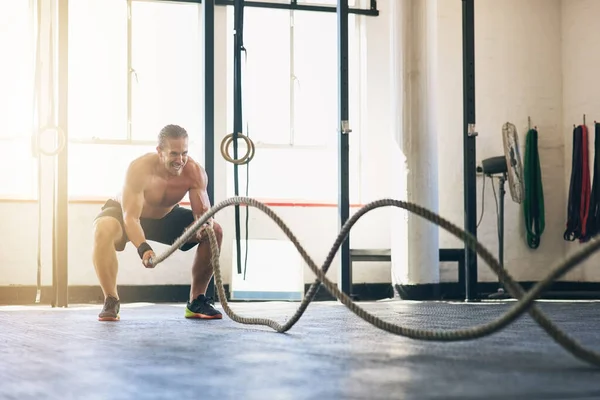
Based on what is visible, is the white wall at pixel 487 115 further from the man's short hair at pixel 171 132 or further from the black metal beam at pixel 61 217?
the man's short hair at pixel 171 132

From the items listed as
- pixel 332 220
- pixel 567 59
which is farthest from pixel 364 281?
pixel 567 59

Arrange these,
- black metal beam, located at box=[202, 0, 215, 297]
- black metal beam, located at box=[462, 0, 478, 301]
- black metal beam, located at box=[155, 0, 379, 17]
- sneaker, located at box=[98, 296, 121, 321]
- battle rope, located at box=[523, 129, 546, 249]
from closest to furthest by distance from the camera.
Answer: sneaker, located at box=[98, 296, 121, 321] → black metal beam, located at box=[202, 0, 215, 297] → black metal beam, located at box=[462, 0, 478, 301] → black metal beam, located at box=[155, 0, 379, 17] → battle rope, located at box=[523, 129, 546, 249]

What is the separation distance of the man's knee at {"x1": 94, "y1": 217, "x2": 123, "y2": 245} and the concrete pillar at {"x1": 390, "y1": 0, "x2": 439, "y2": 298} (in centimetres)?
284

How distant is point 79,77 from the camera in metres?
7.19

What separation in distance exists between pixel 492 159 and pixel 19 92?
13.8 ft

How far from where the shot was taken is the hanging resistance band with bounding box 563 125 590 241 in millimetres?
7703

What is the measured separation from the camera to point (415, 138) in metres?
6.41

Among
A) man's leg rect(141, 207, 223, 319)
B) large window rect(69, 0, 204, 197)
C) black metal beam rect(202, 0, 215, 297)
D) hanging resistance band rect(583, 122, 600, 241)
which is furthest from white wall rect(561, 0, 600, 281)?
man's leg rect(141, 207, 223, 319)

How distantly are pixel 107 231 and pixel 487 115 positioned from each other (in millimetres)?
4701

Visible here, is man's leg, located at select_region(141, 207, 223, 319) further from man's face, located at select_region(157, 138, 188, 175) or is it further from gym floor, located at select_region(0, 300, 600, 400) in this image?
gym floor, located at select_region(0, 300, 600, 400)

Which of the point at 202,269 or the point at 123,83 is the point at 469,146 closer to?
the point at 202,269

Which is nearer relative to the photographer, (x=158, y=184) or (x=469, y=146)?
(x=158, y=184)

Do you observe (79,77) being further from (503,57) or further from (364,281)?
(503,57)

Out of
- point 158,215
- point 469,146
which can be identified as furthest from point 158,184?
point 469,146
